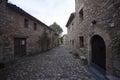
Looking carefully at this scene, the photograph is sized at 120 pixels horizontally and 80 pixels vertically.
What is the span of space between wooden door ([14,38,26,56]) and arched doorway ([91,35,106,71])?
6549 mm

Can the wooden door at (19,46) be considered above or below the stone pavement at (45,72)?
above

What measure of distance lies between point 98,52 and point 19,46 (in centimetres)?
714

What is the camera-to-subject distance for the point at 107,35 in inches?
152

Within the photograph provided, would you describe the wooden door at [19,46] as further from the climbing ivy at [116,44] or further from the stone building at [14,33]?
the climbing ivy at [116,44]

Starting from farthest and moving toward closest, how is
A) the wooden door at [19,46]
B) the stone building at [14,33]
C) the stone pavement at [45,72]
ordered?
the wooden door at [19,46] < the stone building at [14,33] < the stone pavement at [45,72]

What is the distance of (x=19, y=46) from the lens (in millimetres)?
9016

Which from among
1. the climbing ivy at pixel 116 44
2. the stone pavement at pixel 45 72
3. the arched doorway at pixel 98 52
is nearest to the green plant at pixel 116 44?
the climbing ivy at pixel 116 44

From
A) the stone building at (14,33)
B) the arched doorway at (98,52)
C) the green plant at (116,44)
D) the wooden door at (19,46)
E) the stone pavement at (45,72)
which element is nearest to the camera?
the green plant at (116,44)

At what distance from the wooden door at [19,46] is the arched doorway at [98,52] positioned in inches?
258

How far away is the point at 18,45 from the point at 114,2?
323 inches

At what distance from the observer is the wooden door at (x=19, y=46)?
852 centimetres

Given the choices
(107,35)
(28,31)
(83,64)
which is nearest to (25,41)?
(28,31)

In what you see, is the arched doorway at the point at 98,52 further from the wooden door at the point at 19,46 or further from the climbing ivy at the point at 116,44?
the wooden door at the point at 19,46

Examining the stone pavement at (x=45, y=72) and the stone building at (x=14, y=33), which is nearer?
the stone pavement at (x=45, y=72)
